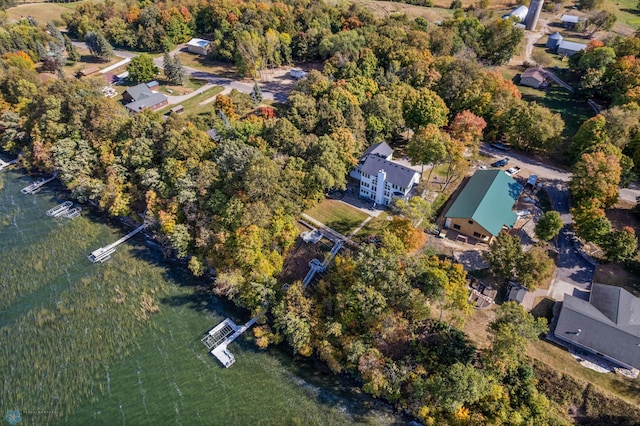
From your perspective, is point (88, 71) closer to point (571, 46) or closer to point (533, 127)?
point (533, 127)

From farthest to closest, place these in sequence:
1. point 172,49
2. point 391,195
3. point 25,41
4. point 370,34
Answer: point 172,49
point 25,41
point 370,34
point 391,195

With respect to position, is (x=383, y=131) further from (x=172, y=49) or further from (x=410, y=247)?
(x=172, y=49)

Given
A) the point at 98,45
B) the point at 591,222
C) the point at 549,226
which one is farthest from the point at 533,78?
the point at 98,45

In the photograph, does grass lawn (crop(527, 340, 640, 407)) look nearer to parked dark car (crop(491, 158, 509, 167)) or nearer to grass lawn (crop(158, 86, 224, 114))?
parked dark car (crop(491, 158, 509, 167))

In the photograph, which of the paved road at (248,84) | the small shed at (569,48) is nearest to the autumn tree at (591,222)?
the paved road at (248,84)

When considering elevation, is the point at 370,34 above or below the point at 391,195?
above

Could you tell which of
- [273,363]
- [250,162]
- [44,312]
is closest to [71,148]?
[44,312]

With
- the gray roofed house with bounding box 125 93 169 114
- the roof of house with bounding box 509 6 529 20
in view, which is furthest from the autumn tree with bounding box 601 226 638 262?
the roof of house with bounding box 509 6 529 20
